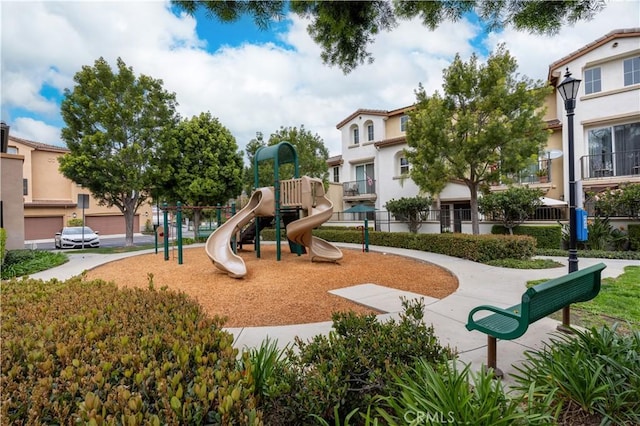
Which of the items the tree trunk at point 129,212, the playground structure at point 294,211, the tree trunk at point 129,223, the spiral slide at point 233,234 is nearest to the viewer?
the spiral slide at point 233,234

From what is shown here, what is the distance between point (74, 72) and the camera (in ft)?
51.4

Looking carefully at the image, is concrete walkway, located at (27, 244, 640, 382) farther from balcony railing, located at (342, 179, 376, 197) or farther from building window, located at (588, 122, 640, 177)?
balcony railing, located at (342, 179, 376, 197)

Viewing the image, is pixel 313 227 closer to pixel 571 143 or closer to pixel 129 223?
pixel 571 143

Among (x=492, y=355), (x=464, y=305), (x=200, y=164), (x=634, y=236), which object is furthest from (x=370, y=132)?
(x=492, y=355)

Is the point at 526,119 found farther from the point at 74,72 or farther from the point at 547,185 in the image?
the point at 74,72

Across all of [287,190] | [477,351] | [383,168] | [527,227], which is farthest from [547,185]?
[477,351]

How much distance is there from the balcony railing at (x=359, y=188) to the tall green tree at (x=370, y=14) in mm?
19615

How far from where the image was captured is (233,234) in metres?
10.4

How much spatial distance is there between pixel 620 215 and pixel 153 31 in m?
17.7

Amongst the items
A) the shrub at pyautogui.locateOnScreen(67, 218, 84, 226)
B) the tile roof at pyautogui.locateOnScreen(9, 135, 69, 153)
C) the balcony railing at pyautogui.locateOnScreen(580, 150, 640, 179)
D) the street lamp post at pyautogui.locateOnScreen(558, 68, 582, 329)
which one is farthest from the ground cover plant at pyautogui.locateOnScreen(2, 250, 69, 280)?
the tile roof at pyautogui.locateOnScreen(9, 135, 69, 153)

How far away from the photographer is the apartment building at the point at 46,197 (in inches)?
1184

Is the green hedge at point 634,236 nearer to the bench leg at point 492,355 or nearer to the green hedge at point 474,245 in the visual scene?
the green hedge at point 474,245

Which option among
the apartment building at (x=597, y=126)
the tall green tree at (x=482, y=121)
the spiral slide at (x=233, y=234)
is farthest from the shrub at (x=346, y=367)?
the apartment building at (x=597, y=126)

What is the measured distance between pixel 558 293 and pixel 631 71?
18265mm
